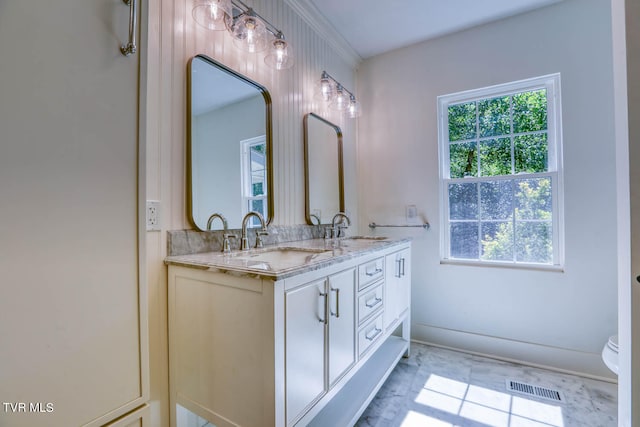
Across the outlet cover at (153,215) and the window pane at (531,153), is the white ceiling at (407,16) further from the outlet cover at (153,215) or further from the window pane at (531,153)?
the outlet cover at (153,215)

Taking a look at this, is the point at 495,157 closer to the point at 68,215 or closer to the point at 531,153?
the point at 531,153

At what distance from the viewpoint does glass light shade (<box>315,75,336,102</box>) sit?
225 cm

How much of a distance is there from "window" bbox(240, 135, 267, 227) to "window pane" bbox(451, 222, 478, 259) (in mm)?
1704

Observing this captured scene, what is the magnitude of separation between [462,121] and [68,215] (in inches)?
107

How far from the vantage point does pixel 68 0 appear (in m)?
0.63

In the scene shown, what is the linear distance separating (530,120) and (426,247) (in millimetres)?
1286

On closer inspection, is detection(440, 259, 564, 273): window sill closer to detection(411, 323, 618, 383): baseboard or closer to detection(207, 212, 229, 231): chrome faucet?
detection(411, 323, 618, 383): baseboard

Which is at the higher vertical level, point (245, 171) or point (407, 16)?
point (407, 16)

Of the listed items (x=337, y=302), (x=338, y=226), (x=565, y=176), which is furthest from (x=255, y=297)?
(x=565, y=176)

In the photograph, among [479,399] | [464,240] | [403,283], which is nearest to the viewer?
[479,399]

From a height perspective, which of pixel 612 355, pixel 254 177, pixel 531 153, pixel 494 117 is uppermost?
pixel 494 117

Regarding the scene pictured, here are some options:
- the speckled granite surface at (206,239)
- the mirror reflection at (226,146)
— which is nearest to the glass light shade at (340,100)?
the mirror reflection at (226,146)

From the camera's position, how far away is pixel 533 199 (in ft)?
7.32

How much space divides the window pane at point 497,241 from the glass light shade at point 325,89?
165 centimetres
